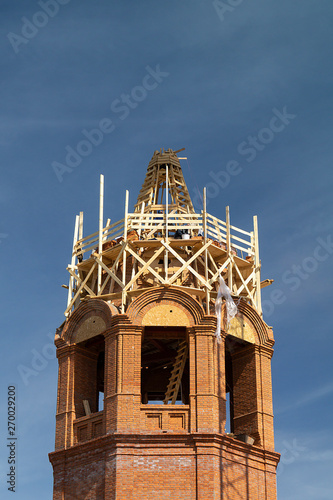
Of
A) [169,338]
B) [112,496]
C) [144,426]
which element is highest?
[169,338]

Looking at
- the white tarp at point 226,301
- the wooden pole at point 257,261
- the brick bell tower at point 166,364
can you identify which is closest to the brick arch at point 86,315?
the brick bell tower at point 166,364

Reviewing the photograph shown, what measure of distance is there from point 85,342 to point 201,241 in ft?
21.0

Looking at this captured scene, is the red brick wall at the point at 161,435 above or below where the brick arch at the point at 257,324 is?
below

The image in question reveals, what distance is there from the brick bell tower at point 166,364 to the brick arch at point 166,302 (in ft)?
0.13

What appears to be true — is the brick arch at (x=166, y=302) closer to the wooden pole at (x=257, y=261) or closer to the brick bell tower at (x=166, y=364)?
the brick bell tower at (x=166, y=364)

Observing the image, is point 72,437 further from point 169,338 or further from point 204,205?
point 204,205

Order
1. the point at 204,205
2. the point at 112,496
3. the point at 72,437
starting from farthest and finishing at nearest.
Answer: the point at 204,205, the point at 72,437, the point at 112,496

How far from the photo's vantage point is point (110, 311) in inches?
1650

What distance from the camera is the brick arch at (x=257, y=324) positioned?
143ft

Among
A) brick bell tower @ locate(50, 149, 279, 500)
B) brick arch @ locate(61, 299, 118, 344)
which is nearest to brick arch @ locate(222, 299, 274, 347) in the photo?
brick bell tower @ locate(50, 149, 279, 500)

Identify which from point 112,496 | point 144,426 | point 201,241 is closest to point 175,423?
point 144,426

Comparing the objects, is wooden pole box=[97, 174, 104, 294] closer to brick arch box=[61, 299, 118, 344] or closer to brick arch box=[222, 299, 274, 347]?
brick arch box=[61, 299, 118, 344]

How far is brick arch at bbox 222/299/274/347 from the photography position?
4372 cm

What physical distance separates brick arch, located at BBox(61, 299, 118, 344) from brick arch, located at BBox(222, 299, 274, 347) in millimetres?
5557
